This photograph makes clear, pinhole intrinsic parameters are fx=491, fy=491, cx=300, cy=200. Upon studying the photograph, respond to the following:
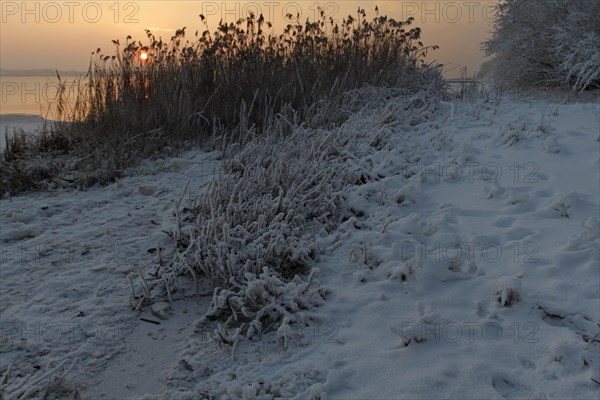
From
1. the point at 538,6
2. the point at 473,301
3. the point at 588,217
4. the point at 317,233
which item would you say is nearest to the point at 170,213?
the point at 317,233

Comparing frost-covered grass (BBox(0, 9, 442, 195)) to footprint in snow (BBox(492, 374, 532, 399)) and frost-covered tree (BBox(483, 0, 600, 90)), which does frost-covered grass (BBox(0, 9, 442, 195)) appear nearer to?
frost-covered tree (BBox(483, 0, 600, 90))

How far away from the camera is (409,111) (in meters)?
5.86

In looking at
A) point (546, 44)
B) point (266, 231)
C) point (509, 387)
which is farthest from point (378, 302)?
point (546, 44)

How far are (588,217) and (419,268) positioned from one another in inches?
46.0

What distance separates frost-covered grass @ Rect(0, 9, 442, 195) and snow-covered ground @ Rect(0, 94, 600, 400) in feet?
3.57

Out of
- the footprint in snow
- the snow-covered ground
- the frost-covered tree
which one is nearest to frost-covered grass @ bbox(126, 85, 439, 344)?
the snow-covered ground

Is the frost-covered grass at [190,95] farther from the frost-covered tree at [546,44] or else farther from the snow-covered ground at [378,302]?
the frost-covered tree at [546,44]

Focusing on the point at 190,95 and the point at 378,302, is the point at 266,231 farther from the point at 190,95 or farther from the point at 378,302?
the point at 190,95

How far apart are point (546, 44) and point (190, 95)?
6.40 m

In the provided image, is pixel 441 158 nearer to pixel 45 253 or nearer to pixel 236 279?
pixel 236 279

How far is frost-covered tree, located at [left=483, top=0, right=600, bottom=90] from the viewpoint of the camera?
297 inches

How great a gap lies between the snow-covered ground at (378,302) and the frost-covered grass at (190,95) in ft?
3.57

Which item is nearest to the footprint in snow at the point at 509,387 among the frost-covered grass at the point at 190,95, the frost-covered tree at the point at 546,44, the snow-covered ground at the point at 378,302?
the snow-covered ground at the point at 378,302

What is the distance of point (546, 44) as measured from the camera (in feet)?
28.3
